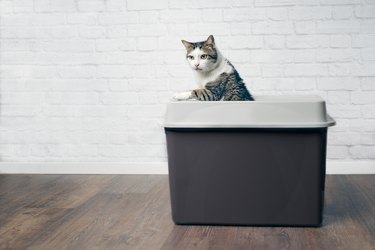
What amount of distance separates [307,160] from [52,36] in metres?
1.70

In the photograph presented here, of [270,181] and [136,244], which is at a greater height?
[270,181]

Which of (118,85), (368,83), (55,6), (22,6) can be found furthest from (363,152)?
(22,6)

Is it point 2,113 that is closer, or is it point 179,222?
point 179,222

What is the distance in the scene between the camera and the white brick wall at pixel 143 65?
2.76 m

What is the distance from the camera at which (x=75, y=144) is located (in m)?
3.00

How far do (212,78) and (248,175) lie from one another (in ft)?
1.48

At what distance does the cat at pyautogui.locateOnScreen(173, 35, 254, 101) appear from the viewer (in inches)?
82.8

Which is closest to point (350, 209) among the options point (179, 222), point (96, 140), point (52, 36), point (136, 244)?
point (179, 222)

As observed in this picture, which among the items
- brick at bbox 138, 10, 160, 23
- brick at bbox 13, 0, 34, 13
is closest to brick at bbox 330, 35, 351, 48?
brick at bbox 138, 10, 160, 23

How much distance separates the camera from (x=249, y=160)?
1.94m

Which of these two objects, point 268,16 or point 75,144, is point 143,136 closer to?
point 75,144

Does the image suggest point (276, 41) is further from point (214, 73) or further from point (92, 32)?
point (92, 32)

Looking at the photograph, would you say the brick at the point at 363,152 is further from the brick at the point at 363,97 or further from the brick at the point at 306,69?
the brick at the point at 306,69

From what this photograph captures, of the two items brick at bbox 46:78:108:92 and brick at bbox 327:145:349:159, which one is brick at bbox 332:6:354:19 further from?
brick at bbox 46:78:108:92
